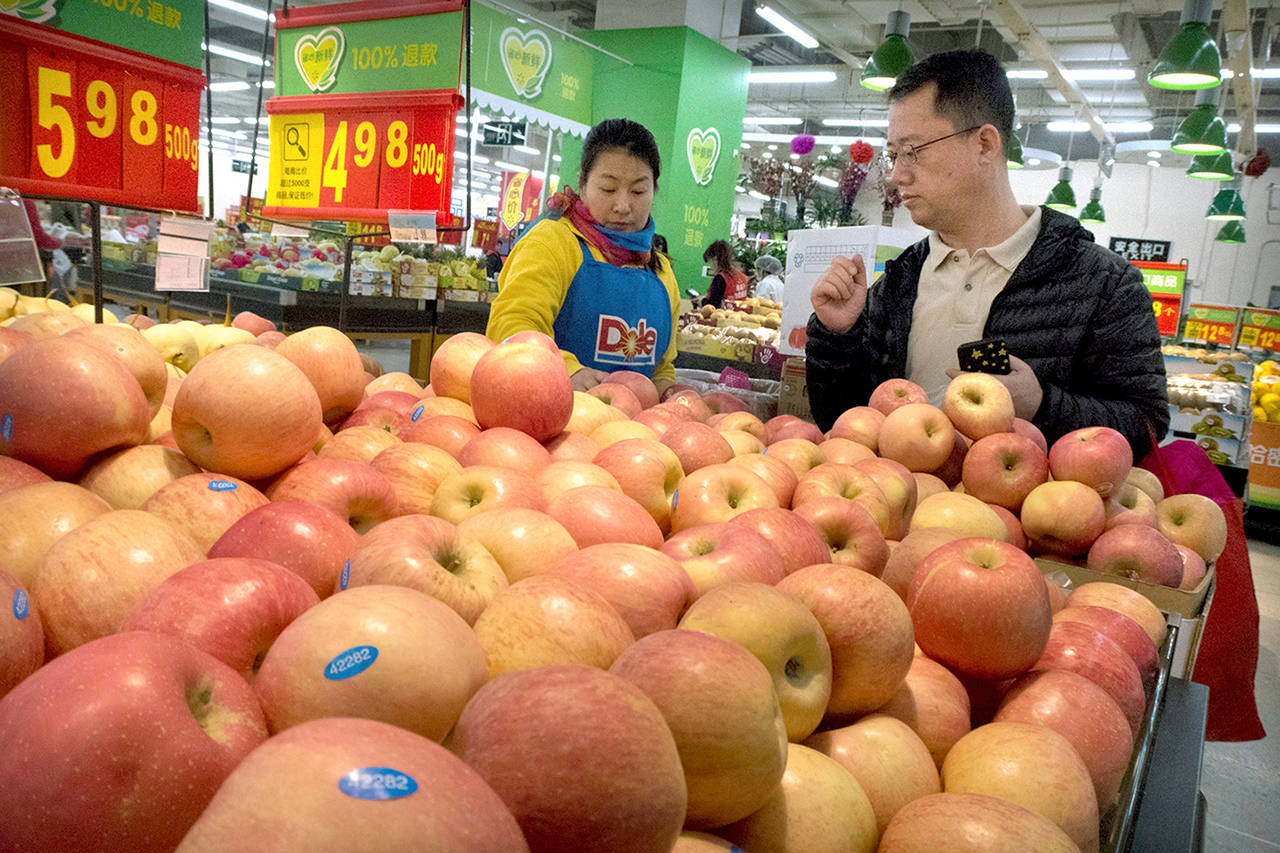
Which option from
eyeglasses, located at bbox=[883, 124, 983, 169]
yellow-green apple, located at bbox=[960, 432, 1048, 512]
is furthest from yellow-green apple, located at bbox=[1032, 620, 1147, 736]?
eyeglasses, located at bbox=[883, 124, 983, 169]

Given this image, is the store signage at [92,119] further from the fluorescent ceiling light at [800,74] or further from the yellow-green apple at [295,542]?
the fluorescent ceiling light at [800,74]

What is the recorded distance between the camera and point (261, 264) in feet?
22.7

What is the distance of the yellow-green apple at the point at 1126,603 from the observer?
55.1 inches

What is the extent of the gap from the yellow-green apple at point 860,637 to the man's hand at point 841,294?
1568mm

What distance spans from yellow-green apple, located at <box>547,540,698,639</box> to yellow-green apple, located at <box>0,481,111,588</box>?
23.5 inches

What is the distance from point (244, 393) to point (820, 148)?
2124 cm

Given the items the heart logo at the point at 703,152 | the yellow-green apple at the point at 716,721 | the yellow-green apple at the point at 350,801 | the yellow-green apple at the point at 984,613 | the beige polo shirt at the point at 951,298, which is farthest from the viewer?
the heart logo at the point at 703,152

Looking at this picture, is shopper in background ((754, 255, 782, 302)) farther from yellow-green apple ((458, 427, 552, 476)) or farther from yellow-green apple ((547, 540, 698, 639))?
yellow-green apple ((547, 540, 698, 639))

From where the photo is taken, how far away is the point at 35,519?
97cm

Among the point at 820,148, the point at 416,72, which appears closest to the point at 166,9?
the point at 416,72

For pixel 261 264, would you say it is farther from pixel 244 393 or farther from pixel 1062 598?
pixel 1062 598

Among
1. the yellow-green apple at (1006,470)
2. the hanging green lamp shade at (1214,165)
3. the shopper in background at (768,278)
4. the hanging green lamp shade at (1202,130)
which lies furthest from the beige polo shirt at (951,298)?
the hanging green lamp shade at (1214,165)

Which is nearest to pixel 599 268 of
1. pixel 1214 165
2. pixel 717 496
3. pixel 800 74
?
pixel 717 496

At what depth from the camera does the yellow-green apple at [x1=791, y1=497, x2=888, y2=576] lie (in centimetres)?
132
